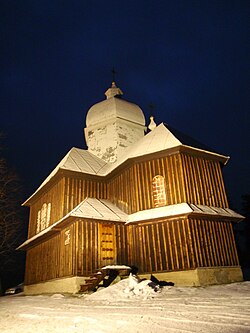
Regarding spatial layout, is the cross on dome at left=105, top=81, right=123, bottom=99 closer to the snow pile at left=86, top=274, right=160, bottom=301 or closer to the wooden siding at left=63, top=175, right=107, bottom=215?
the wooden siding at left=63, top=175, right=107, bottom=215

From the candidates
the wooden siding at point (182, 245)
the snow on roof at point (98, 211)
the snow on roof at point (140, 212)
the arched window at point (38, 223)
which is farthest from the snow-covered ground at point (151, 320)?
the arched window at point (38, 223)

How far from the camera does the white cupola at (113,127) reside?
69.1ft

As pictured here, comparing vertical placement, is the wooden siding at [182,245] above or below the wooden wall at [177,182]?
below

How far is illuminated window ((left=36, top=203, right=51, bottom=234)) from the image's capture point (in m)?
18.6

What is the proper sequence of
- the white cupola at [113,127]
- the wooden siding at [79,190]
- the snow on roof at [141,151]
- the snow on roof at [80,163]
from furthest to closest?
the white cupola at [113,127] < the snow on roof at [80,163] < the wooden siding at [79,190] < the snow on roof at [141,151]

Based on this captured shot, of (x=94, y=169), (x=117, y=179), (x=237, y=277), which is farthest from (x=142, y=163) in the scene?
(x=237, y=277)

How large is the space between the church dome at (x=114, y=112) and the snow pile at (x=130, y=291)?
14363 millimetres

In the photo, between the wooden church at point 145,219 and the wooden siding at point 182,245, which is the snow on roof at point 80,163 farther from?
the wooden siding at point 182,245

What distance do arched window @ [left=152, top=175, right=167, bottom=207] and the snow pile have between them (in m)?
4.99

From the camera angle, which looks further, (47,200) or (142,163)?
(47,200)

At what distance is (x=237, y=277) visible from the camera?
13.5 meters

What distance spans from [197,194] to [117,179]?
5145mm

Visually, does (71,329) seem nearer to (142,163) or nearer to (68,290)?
(68,290)

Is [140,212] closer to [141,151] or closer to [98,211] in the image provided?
[98,211]
